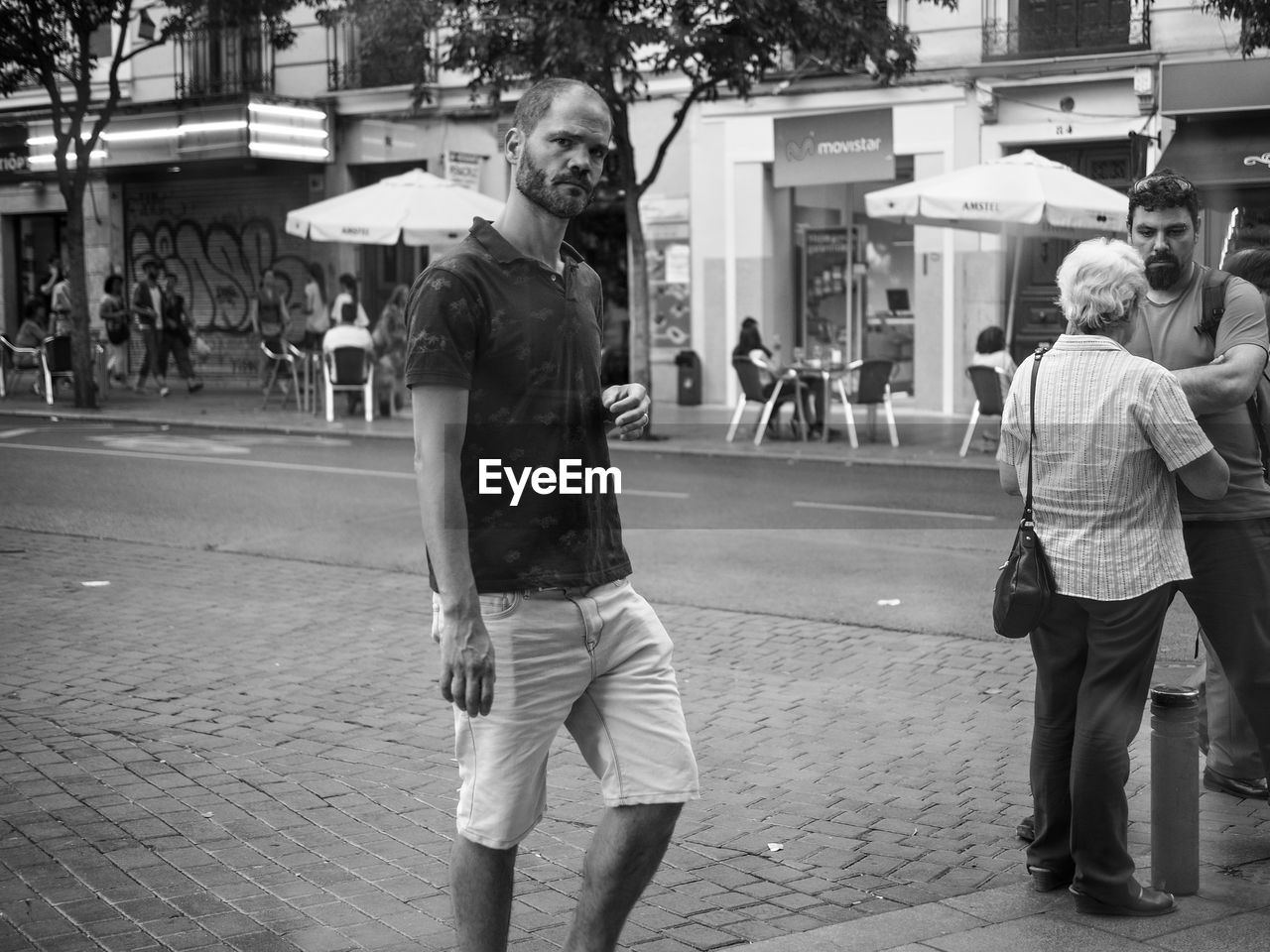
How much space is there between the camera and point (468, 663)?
321 centimetres

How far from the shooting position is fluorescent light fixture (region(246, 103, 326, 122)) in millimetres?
27516

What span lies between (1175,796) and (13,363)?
25452 mm

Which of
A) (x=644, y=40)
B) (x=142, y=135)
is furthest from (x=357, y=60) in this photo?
(x=644, y=40)

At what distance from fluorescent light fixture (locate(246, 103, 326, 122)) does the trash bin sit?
854cm

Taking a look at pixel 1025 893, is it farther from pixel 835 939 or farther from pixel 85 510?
pixel 85 510

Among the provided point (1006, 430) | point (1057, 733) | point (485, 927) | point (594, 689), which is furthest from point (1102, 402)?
point (485, 927)

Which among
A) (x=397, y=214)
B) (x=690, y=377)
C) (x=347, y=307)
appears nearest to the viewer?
(x=397, y=214)

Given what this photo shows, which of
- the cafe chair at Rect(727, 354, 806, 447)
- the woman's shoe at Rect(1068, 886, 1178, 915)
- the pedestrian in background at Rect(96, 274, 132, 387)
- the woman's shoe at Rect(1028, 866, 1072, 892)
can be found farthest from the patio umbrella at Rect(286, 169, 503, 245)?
the woman's shoe at Rect(1068, 886, 1178, 915)

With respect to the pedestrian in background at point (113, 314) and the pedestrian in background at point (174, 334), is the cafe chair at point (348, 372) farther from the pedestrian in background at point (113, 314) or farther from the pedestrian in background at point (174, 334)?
the pedestrian in background at point (174, 334)

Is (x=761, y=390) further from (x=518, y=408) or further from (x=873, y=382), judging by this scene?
(x=518, y=408)

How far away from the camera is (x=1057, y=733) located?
177 inches

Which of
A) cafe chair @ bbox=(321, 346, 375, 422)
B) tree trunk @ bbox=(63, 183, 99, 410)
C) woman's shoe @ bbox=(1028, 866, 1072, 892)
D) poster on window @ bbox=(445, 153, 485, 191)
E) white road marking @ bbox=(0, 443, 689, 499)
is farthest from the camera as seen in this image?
poster on window @ bbox=(445, 153, 485, 191)

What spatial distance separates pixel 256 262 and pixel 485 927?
93.3 ft

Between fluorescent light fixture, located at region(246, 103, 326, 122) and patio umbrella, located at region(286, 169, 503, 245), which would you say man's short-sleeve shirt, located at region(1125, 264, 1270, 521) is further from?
fluorescent light fixture, located at region(246, 103, 326, 122)
